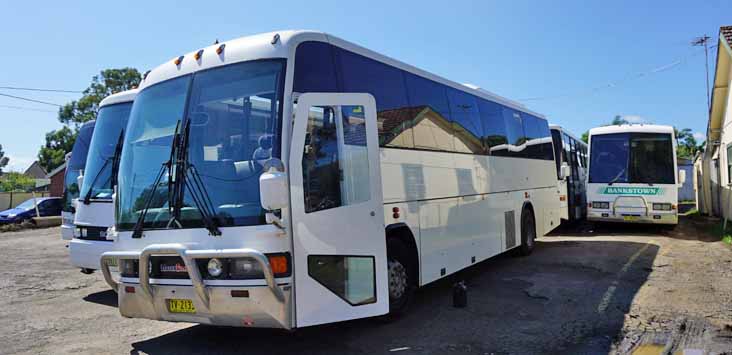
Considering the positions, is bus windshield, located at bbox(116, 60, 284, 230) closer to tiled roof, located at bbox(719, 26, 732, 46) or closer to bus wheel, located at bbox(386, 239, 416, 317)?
bus wheel, located at bbox(386, 239, 416, 317)

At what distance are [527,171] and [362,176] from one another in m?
7.35

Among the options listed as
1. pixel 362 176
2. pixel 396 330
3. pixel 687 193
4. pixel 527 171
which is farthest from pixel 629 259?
pixel 687 193

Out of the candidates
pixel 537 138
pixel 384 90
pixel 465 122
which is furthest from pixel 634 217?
pixel 384 90

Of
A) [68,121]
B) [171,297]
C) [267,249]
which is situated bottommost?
[171,297]

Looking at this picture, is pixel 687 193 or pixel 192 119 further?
pixel 687 193

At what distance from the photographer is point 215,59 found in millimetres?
5453

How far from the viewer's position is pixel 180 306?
5086 millimetres

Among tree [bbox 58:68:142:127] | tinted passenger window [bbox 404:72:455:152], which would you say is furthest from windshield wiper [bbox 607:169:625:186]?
tree [bbox 58:68:142:127]

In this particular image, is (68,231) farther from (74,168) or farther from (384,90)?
(384,90)

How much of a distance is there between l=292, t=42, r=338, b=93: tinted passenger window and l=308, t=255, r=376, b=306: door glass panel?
5.52ft

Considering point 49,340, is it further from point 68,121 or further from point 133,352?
point 68,121

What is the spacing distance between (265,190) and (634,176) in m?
14.5

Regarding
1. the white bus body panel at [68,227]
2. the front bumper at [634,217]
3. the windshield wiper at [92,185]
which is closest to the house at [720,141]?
Result: the front bumper at [634,217]

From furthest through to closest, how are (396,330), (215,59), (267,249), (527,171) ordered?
(527,171) → (396,330) → (215,59) → (267,249)
